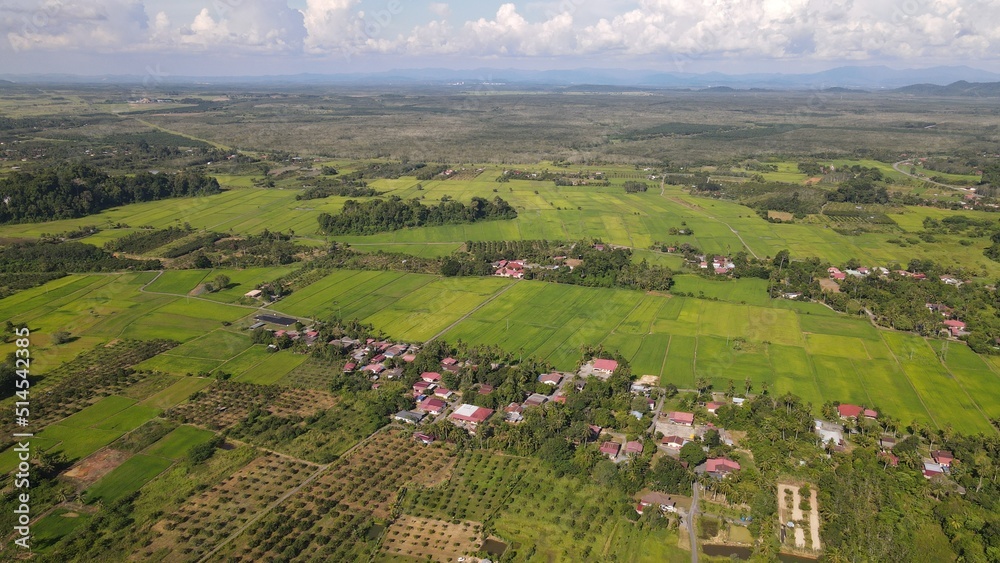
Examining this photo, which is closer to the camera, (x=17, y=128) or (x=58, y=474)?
(x=58, y=474)

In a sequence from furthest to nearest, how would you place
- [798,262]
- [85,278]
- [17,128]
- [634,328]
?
[17,128] < [798,262] < [85,278] < [634,328]

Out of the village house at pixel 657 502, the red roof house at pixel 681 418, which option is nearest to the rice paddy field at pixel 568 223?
the red roof house at pixel 681 418

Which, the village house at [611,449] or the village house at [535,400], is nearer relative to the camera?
the village house at [611,449]

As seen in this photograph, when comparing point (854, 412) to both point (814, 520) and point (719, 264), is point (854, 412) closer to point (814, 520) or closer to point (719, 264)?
point (814, 520)

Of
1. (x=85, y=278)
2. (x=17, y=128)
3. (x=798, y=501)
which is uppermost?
(x=17, y=128)

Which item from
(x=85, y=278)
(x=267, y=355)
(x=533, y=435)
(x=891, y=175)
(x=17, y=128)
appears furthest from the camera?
(x=17, y=128)

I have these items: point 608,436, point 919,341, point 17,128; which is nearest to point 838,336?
point 919,341

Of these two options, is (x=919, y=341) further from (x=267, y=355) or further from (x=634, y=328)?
(x=267, y=355)

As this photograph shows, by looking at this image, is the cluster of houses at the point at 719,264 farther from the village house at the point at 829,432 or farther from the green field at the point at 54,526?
the green field at the point at 54,526
